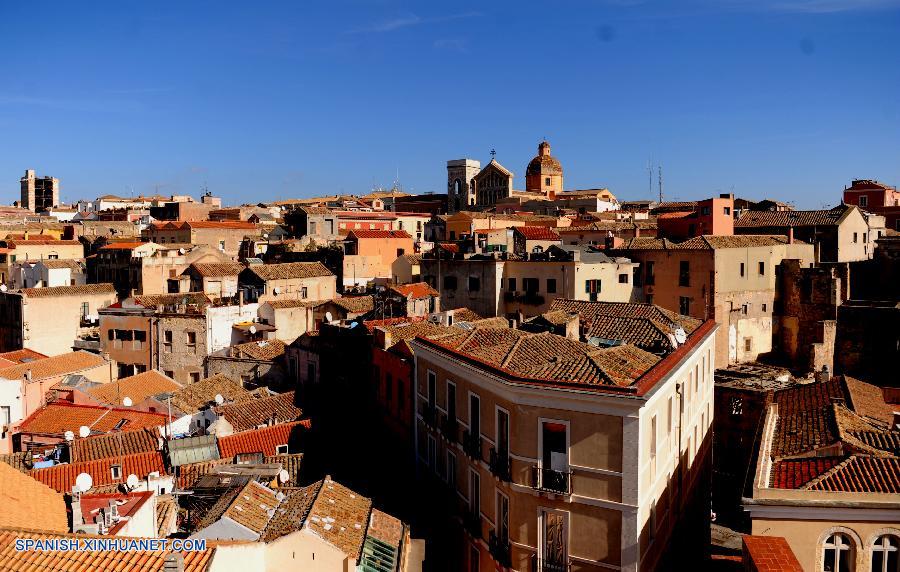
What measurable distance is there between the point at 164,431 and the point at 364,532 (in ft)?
39.2

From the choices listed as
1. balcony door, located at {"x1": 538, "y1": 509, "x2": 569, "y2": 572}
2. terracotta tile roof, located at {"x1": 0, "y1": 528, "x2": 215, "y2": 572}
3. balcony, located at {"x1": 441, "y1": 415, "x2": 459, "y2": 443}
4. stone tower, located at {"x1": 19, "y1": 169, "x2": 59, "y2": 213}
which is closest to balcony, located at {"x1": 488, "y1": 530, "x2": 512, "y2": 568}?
balcony door, located at {"x1": 538, "y1": 509, "x2": 569, "y2": 572}

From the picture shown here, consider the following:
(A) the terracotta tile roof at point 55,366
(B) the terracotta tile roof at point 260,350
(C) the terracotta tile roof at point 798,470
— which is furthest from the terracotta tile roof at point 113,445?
(C) the terracotta tile roof at point 798,470

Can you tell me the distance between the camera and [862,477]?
11.8 meters

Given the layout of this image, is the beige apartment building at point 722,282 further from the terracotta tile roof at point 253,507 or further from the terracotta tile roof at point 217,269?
the terracotta tile roof at point 253,507

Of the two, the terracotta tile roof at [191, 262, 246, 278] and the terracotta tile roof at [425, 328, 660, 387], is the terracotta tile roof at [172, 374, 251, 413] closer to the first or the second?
the terracotta tile roof at [425, 328, 660, 387]

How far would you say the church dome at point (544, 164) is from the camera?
9130 centimetres

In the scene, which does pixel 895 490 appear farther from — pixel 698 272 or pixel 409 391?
pixel 698 272

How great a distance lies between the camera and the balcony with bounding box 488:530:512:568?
1505 cm

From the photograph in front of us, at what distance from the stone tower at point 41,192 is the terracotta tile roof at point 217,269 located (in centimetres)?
8112

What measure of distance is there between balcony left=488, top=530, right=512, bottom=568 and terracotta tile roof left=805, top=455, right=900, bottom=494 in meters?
6.05

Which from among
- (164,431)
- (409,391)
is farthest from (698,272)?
(164,431)

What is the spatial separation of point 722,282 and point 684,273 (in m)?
1.79

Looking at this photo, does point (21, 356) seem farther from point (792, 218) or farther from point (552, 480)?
point (792, 218)

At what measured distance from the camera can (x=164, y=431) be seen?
24.1m
